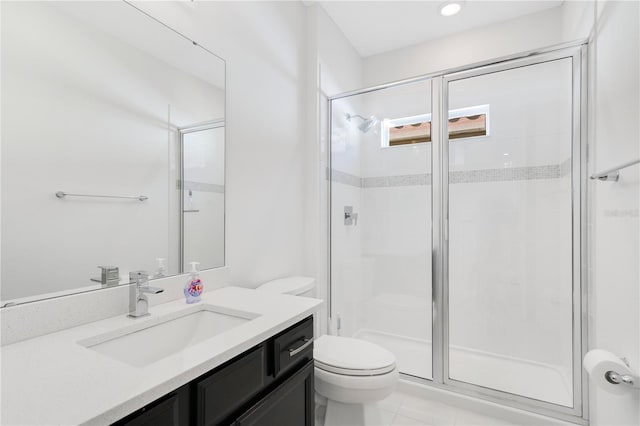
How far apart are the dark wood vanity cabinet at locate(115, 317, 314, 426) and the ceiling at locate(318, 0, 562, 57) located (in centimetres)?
226

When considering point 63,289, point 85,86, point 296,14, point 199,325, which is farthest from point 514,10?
point 63,289

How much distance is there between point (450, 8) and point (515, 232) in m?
1.70

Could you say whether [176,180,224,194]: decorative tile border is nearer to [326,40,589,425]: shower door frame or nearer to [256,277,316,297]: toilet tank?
[256,277,316,297]: toilet tank

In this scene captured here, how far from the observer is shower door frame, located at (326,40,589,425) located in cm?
174

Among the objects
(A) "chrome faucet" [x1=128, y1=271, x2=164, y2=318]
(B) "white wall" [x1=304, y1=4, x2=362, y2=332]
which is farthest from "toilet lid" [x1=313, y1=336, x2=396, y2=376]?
(A) "chrome faucet" [x1=128, y1=271, x2=164, y2=318]

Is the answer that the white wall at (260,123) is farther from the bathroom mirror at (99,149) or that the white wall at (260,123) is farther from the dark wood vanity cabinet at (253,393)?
the dark wood vanity cabinet at (253,393)

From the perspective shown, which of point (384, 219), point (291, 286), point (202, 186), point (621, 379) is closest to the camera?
point (621, 379)

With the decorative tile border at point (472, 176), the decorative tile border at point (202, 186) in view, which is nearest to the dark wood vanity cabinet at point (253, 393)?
the decorative tile border at point (202, 186)

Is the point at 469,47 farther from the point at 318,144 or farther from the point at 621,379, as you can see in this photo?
the point at 621,379

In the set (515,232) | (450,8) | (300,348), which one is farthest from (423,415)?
(450,8)

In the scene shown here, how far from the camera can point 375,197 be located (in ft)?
8.48

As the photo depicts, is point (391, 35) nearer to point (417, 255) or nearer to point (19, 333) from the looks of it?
point (417, 255)

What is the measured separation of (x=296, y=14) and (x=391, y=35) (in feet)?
3.07

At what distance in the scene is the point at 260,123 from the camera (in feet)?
6.01
